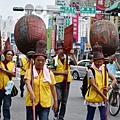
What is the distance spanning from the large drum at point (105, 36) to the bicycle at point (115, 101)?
2263 millimetres

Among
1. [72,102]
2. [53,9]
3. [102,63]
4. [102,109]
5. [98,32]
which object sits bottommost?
[72,102]

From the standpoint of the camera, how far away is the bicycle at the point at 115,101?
33.9 ft

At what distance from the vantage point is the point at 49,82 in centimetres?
603

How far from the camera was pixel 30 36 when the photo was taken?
7793 millimetres

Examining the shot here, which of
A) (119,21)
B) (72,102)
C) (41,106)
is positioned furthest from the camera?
(119,21)

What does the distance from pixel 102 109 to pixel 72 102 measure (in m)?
6.33

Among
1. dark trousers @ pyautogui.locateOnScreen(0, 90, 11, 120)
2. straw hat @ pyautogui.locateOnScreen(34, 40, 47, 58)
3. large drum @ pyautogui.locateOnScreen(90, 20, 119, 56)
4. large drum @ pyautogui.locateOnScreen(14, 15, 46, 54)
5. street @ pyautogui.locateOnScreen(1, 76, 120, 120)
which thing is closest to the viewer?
straw hat @ pyautogui.locateOnScreen(34, 40, 47, 58)

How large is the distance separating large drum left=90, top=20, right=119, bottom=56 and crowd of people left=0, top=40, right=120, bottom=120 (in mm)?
758

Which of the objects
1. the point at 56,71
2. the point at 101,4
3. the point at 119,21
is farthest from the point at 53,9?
the point at 56,71

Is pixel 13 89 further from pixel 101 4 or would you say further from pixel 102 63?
pixel 101 4

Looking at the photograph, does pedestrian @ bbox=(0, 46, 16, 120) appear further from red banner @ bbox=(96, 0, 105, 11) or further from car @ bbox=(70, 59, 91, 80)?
red banner @ bbox=(96, 0, 105, 11)

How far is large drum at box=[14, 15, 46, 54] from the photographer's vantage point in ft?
25.5

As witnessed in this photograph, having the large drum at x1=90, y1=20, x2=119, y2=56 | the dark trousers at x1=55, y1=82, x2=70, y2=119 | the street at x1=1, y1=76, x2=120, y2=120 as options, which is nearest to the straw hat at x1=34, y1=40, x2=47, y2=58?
the large drum at x1=90, y1=20, x2=119, y2=56

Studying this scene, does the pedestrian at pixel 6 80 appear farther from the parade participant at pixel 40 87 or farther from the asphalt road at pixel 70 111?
the asphalt road at pixel 70 111
